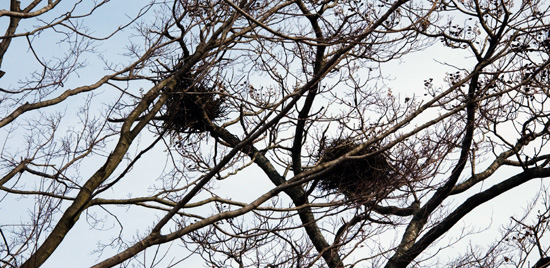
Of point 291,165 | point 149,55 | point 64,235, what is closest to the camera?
point 64,235

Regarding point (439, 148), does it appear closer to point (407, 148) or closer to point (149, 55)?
point (407, 148)

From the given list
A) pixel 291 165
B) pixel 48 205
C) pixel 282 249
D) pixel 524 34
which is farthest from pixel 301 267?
pixel 524 34

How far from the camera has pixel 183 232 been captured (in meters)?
3.87

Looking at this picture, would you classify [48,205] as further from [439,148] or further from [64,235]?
[439,148]

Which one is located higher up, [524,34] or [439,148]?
[524,34]

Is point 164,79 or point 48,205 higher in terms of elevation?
point 164,79

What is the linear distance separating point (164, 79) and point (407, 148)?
2.34 meters

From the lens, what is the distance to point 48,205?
3730 millimetres

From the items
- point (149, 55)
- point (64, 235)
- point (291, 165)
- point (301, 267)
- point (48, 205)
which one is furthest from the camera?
point (291, 165)

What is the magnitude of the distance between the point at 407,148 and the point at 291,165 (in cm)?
217

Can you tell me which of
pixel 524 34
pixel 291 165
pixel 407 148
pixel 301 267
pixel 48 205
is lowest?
pixel 301 267

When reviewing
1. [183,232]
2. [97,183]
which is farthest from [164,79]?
[183,232]

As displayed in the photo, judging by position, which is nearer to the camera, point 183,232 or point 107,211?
point 183,232

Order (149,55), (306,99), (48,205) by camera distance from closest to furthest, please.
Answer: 1. (48,205)
2. (149,55)
3. (306,99)
